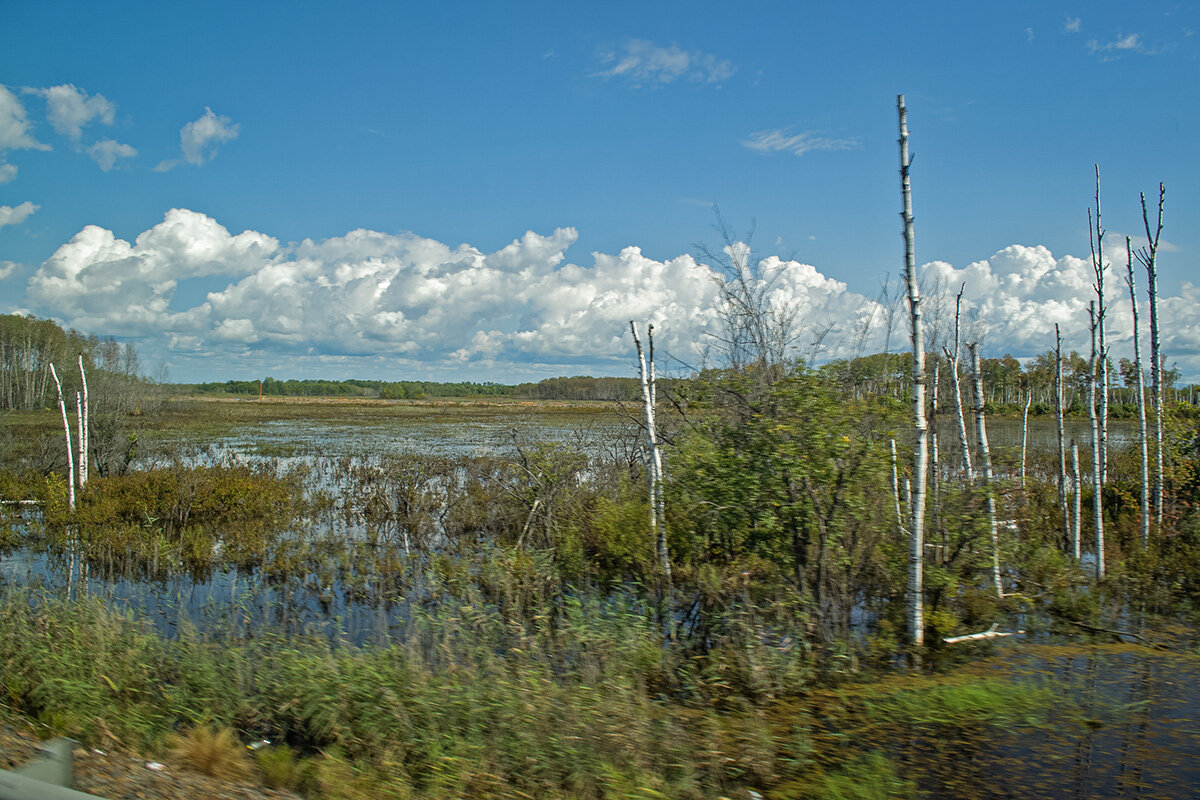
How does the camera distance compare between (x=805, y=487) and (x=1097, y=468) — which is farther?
(x=1097, y=468)

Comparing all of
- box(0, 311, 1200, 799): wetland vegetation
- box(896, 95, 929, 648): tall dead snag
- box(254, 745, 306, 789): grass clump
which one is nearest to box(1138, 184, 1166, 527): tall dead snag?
box(0, 311, 1200, 799): wetland vegetation

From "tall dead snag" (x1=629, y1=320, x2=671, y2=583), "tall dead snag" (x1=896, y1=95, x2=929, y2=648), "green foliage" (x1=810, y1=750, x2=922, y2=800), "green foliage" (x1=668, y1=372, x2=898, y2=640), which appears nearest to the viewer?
"green foliage" (x1=810, y1=750, x2=922, y2=800)

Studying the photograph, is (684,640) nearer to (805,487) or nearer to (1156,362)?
(805,487)

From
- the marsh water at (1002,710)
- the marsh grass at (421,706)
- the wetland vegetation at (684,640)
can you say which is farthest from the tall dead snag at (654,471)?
the marsh water at (1002,710)

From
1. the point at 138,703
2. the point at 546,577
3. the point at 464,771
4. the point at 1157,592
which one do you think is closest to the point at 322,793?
the point at 464,771

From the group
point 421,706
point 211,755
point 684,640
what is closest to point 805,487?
point 684,640

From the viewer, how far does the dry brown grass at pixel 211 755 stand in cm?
Result: 516

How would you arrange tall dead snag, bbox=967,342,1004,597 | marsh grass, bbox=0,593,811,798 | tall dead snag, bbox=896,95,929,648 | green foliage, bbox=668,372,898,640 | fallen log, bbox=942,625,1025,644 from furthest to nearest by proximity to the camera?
tall dead snag, bbox=967,342,1004,597 → green foliage, bbox=668,372,898,640 → fallen log, bbox=942,625,1025,644 → tall dead snag, bbox=896,95,929,648 → marsh grass, bbox=0,593,811,798

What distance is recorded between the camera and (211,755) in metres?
5.32

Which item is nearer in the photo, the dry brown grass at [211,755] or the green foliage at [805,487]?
the dry brown grass at [211,755]

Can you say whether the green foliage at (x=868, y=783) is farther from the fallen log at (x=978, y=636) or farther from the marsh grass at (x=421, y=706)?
the fallen log at (x=978, y=636)

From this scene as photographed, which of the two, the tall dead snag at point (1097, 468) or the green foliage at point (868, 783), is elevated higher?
the tall dead snag at point (1097, 468)

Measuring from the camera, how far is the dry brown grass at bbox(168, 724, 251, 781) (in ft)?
16.9

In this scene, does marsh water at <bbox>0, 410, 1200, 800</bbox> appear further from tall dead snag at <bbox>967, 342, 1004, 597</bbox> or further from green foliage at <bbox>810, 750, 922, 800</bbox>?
tall dead snag at <bbox>967, 342, 1004, 597</bbox>
